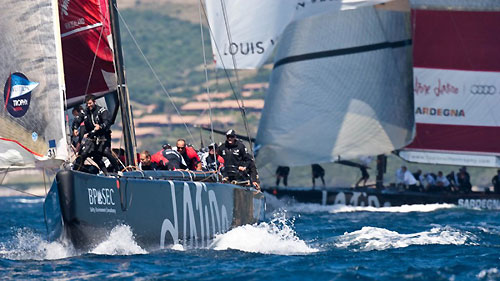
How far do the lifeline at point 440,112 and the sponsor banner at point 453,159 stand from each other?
3.85 feet

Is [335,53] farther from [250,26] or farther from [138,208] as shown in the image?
[138,208]

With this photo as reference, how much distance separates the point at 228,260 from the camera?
34.9ft

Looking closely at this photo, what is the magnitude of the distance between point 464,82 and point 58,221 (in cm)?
2039

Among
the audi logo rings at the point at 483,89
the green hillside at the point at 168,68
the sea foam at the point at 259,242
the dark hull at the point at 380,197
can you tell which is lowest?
the dark hull at the point at 380,197

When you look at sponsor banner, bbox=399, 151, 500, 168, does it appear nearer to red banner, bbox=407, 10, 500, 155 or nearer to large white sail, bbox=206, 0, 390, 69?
red banner, bbox=407, 10, 500, 155

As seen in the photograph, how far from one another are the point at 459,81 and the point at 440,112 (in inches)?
41.4

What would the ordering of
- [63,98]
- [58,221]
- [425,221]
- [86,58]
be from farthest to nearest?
[425,221], [86,58], [63,98], [58,221]

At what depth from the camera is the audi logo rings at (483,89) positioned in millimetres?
28656

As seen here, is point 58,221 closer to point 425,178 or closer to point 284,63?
point 284,63

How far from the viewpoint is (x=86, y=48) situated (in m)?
12.9

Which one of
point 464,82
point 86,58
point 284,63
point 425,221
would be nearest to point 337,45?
point 284,63

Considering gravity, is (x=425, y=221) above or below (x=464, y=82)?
below

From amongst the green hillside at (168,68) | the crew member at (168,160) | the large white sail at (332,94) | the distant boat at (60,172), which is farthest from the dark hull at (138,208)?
the green hillside at (168,68)

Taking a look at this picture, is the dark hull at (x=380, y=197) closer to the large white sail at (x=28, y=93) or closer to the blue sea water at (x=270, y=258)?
the blue sea water at (x=270, y=258)
